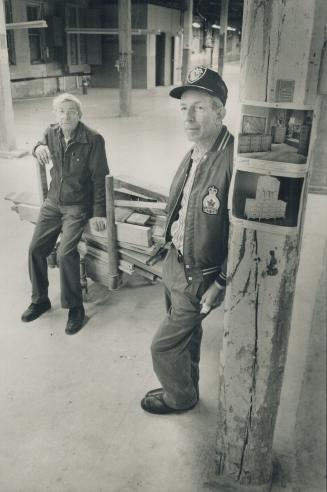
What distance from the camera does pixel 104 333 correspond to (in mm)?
4020

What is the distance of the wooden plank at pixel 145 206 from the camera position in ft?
12.3

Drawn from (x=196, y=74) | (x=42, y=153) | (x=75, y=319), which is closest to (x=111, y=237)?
(x=75, y=319)

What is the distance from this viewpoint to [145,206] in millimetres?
3807

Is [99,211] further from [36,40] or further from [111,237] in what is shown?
[36,40]

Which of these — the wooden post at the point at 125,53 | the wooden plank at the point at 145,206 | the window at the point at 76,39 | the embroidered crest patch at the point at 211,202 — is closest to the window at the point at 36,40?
the window at the point at 76,39

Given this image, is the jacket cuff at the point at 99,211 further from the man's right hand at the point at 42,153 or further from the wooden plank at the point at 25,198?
the wooden plank at the point at 25,198

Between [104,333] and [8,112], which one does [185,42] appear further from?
[104,333]

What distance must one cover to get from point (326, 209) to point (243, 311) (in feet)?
18.1

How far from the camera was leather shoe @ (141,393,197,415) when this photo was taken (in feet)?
10.2

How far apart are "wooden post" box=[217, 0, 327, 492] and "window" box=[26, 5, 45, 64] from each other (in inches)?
820

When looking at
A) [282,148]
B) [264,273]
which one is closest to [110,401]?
[264,273]

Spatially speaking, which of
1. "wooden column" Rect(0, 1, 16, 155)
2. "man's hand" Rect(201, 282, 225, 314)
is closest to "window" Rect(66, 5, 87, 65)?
"wooden column" Rect(0, 1, 16, 155)

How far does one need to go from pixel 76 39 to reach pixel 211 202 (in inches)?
906

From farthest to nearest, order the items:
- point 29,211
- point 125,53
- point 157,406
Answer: point 125,53 < point 29,211 < point 157,406
